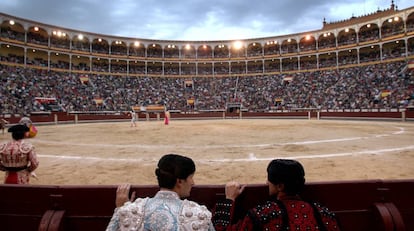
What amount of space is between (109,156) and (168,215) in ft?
25.1

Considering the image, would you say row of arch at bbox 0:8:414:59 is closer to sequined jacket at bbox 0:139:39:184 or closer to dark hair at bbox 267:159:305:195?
sequined jacket at bbox 0:139:39:184

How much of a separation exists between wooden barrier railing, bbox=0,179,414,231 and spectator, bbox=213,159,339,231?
49 centimetres

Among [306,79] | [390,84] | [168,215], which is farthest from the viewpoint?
[306,79]

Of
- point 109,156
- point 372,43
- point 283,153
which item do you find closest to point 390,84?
point 372,43

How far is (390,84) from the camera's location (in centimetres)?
3425

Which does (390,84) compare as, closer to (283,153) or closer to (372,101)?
(372,101)

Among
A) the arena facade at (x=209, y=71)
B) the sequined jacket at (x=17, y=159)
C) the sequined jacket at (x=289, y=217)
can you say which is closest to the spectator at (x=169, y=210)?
the sequined jacket at (x=289, y=217)

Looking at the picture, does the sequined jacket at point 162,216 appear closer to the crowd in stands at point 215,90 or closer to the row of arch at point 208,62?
the crowd in stands at point 215,90

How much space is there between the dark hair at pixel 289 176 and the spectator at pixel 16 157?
11.6 ft

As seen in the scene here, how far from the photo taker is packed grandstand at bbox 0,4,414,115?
116 feet

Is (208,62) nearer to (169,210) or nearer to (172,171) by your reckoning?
(172,171)

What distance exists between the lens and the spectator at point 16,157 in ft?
11.3

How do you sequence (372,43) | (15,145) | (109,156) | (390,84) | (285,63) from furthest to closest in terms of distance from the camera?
(285,63), (372,43), (390,84), (109,156), (15,145)

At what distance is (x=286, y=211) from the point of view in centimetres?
156
